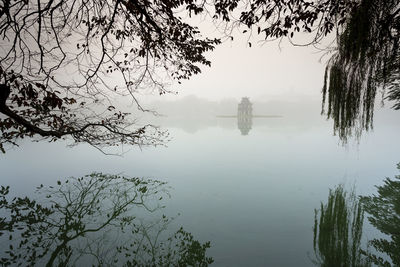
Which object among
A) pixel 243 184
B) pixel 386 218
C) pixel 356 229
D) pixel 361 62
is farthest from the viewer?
pixel 243 184

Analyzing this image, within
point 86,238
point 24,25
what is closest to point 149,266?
point 86,238

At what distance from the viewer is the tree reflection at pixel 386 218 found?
413cm

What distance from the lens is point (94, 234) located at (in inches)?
199

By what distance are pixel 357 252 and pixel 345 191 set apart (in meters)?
4.72

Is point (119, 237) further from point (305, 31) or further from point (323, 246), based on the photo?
point (305, 31)

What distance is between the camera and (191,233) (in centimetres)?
534

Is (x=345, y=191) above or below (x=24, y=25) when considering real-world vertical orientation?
below

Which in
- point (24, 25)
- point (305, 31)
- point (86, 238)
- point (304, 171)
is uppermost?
point (24, 25)

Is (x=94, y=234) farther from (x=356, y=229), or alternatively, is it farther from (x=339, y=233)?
(x=356, y=229)

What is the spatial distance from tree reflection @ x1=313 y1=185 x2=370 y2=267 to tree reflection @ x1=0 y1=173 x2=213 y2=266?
2.57m

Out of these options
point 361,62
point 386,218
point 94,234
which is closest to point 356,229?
point 386,218

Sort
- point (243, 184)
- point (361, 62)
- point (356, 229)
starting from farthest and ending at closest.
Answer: point (243, 184), point (356, 229), point (361, 62)

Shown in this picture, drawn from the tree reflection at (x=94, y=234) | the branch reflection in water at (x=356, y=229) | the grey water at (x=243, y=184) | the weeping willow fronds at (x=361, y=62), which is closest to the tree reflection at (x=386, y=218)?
the branch reflection in water at (x=356, y=229)

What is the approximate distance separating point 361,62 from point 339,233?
13.8ft
